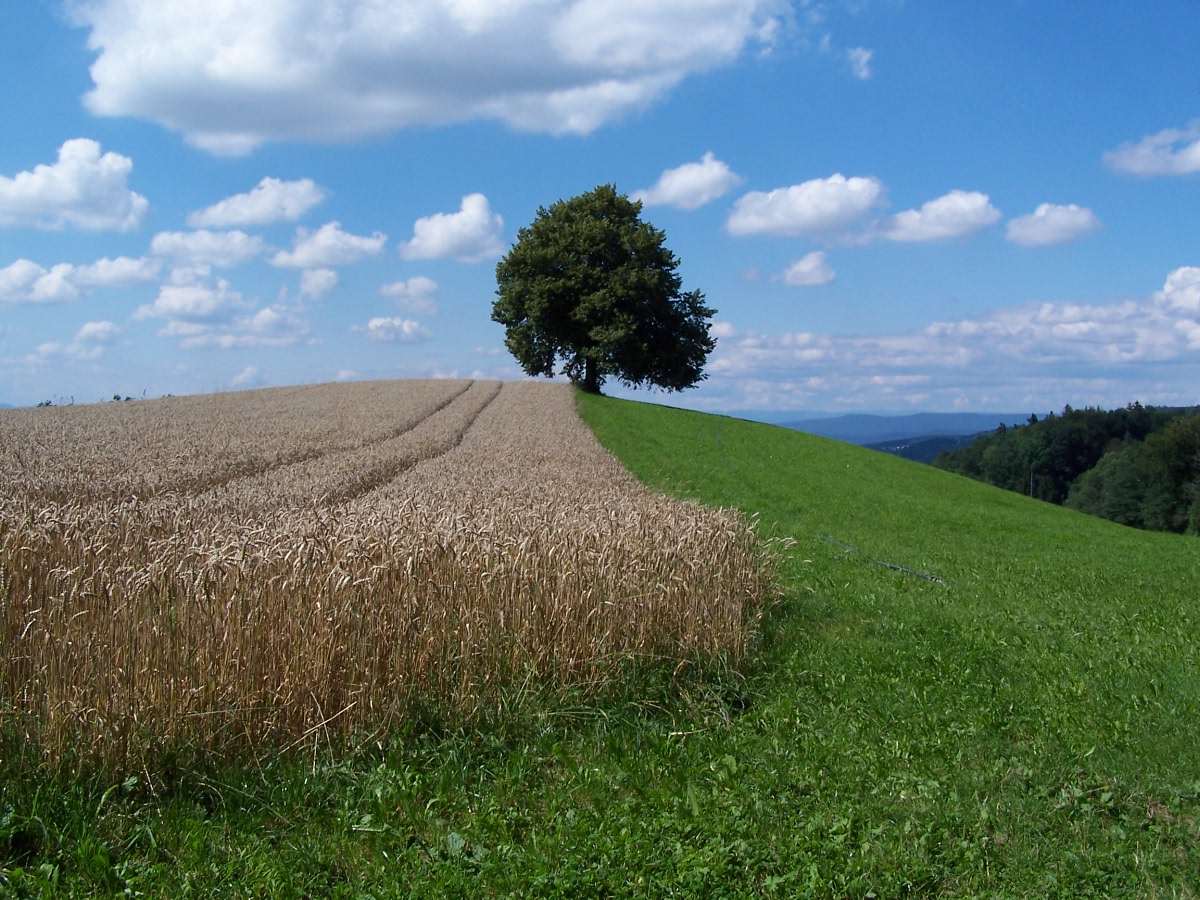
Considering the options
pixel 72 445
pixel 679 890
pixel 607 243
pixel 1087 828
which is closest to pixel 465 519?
pixel 679 890

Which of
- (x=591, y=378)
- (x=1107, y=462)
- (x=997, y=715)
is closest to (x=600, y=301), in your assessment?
(x=591, y=378)

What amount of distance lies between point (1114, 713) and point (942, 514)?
19310 mm

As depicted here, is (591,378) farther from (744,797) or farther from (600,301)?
(744,797)

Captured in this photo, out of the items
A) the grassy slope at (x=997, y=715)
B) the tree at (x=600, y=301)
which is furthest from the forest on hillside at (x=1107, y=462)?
the grassy slope at (x=997, y=715)

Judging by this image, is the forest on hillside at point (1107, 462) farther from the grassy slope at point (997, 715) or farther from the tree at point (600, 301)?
the grassy slope at point (997, 715)

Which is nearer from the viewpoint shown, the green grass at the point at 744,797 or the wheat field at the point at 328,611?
the green grass at the point at 744,797

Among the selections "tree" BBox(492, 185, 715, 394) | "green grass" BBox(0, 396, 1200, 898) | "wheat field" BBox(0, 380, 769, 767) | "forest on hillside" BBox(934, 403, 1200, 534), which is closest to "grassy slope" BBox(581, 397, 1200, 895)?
"green grass" BBox(0, 396, 1200, 898)

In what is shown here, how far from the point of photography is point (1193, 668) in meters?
8.41

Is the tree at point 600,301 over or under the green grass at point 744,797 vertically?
over

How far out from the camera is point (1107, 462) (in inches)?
4013

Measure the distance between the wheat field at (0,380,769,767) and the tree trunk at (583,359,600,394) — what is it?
150 ft

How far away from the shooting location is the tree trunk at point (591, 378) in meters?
58.1

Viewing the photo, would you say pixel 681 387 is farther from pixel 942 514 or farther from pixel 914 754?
pixel 914 754

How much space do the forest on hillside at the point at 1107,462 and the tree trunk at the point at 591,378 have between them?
60313 mm
